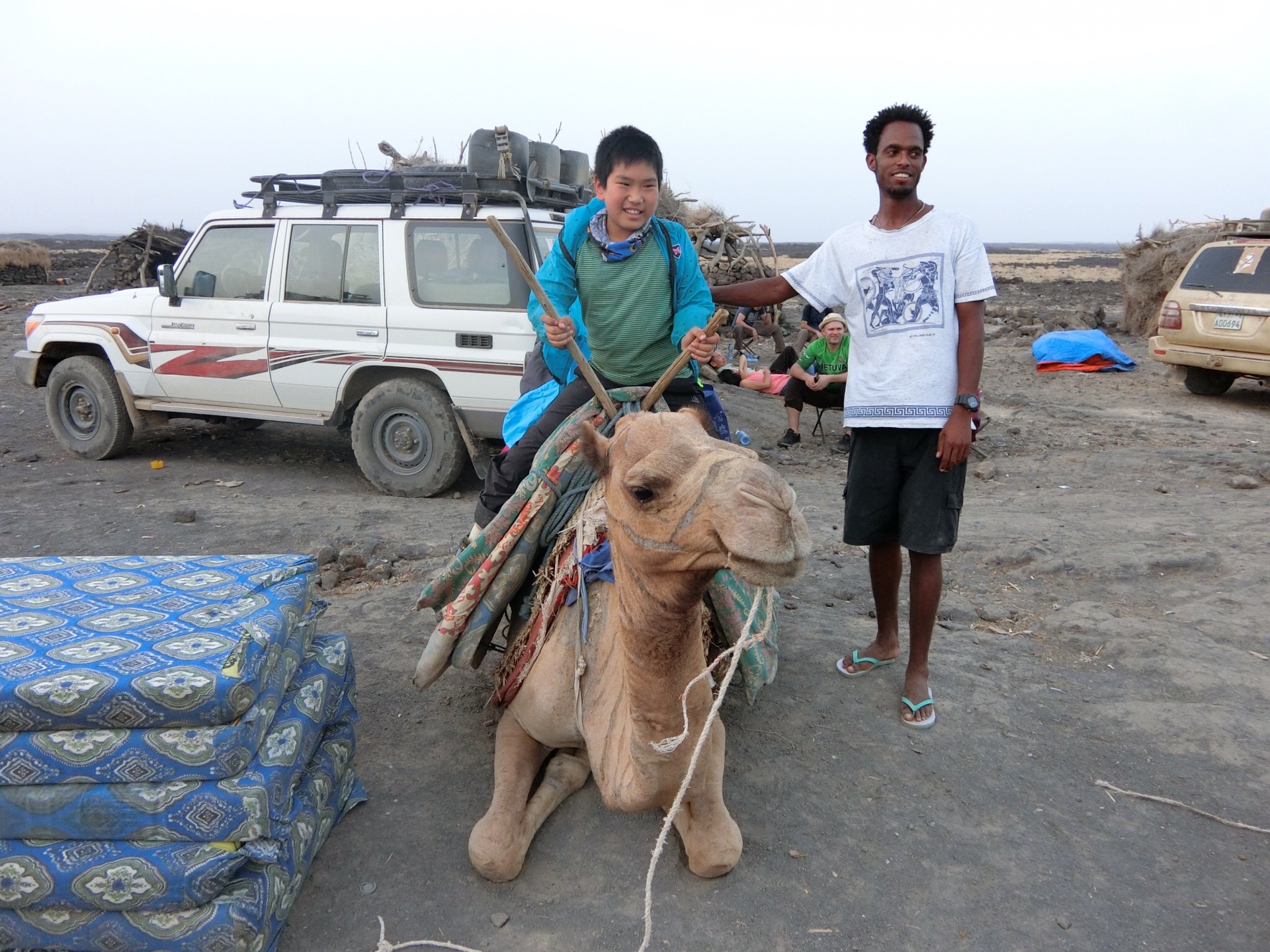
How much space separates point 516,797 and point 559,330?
1.64 metres

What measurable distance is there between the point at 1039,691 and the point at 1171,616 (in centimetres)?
127

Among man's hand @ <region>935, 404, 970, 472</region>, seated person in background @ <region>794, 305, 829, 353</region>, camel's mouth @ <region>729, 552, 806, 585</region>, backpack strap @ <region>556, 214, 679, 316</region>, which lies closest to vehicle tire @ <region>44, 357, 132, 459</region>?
backpack strap @ <region>556, 214, 679, 316</region>

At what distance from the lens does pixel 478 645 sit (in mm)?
3320

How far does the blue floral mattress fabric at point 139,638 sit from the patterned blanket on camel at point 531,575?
58 centimetres

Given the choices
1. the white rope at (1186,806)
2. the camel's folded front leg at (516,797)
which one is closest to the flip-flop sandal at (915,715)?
the white rope at (1186,806)

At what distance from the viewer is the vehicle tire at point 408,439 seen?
23.4 ft

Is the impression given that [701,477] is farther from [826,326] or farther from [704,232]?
[704,232]

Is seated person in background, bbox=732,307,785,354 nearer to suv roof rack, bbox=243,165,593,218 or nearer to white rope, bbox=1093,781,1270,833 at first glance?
suv roof rack, bbox=243,165,593,218

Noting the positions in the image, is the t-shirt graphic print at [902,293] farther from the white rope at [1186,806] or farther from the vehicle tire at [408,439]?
the vehicle tire at [408,439]

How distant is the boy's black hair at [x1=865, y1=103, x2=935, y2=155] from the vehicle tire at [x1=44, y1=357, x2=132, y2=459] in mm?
7614

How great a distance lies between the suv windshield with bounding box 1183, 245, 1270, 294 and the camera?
11195 millimetres

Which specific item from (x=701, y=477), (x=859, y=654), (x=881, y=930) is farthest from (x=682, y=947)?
(x=859, y=654)

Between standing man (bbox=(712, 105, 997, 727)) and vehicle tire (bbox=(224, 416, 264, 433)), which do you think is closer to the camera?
standing man (bbox=(712, 105, 997, 727))

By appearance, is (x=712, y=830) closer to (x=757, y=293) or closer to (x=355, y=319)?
(x=757, y=293)
